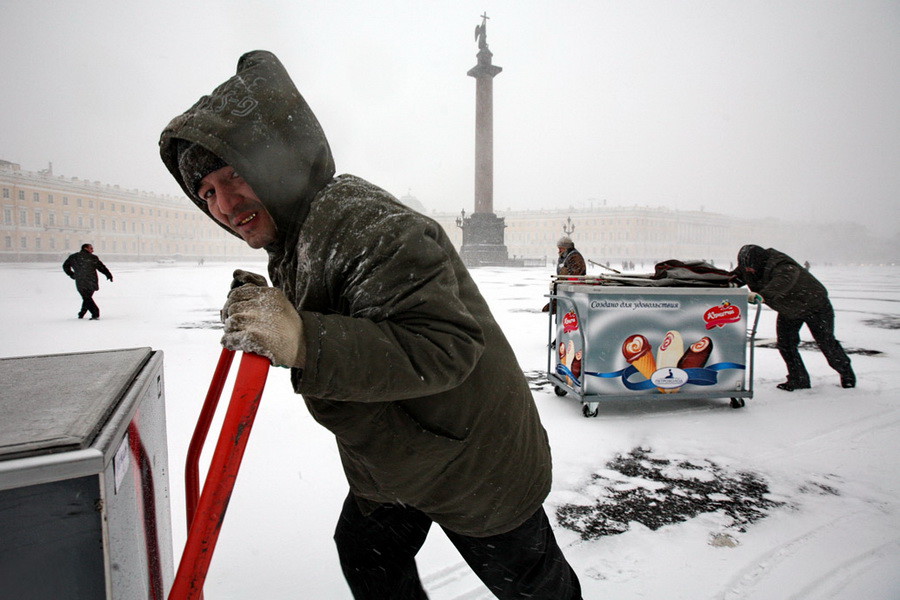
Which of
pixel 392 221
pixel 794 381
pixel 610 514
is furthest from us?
pixel 794 381

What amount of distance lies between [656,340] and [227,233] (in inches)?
1480

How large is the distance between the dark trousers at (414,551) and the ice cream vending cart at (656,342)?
8.98 feet

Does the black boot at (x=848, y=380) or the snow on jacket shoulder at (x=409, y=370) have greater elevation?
the snow on jacket shoulder at (x=409, y=370)

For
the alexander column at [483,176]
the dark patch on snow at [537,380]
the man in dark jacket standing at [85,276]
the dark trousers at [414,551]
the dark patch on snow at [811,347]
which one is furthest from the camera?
the alexander column at [483,176]

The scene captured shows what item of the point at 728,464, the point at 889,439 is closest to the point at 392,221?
the point at 728,464

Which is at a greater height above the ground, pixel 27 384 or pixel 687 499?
pixel 27 384

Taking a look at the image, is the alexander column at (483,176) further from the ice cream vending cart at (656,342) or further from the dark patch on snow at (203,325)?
the ice cream vending cart at (656,342)

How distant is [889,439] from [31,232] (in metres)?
70.0

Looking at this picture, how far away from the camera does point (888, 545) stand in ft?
7.57

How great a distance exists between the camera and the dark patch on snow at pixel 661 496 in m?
2.51

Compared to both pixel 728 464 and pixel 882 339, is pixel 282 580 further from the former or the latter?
pixel 882 339

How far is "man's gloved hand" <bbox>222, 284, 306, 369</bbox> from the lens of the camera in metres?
0.80

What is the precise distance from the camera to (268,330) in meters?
0.81

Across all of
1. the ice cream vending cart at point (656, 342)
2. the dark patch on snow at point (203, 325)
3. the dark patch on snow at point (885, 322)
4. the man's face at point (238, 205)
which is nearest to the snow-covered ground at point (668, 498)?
the ice cream vending cart at point (656, 342)
